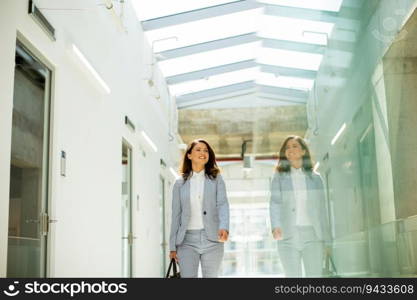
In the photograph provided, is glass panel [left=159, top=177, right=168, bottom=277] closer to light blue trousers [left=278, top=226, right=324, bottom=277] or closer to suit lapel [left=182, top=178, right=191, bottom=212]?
light blue trousers [left=278, top=226, right=324, bottom=277]

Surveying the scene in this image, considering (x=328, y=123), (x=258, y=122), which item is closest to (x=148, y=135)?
(x=258, y=122)

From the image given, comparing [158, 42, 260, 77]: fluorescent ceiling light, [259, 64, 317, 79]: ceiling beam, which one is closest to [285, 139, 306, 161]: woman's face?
[259, 64, 317, 79]: ceiling beam

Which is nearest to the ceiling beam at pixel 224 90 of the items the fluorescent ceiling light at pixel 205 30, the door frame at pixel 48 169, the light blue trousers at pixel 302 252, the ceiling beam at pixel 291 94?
the ceiling beam at pixel 291 94

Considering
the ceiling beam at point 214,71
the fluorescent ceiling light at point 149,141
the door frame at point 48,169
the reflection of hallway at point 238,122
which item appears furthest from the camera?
the fluorescent ceiling light at point 149,141

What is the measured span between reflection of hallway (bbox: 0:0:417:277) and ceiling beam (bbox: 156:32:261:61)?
0.04 metres

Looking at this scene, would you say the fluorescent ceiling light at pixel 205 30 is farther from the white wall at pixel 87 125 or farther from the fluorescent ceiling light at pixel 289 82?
the fluorescent ceiling light at pixel 289 82

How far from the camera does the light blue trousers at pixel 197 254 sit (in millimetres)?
4078

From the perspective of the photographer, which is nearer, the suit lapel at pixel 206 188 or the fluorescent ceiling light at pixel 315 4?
the suit lapel at pixel 206 188

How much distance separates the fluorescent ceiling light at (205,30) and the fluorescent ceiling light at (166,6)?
201mm

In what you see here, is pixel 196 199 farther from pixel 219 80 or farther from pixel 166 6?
pixel 166 6

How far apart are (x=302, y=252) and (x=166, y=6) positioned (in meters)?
4.43

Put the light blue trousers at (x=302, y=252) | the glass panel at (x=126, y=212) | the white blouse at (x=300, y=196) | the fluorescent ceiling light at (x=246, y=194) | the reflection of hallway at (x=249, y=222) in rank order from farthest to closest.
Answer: the glass panel at (x=126, y=212) → the fluorescent ceiling light at (x=246, y=194) → the reflection of hallway at (x=249, y=222) → the white blouse at (x=300, y=196) → the light blue trousers at (x=302, y=252)

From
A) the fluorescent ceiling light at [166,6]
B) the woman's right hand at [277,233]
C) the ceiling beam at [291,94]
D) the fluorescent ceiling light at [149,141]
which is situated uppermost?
the fluorescent ceiling light at [166,6]

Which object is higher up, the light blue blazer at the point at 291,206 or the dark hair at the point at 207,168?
the dark hair at the point at 207,168
